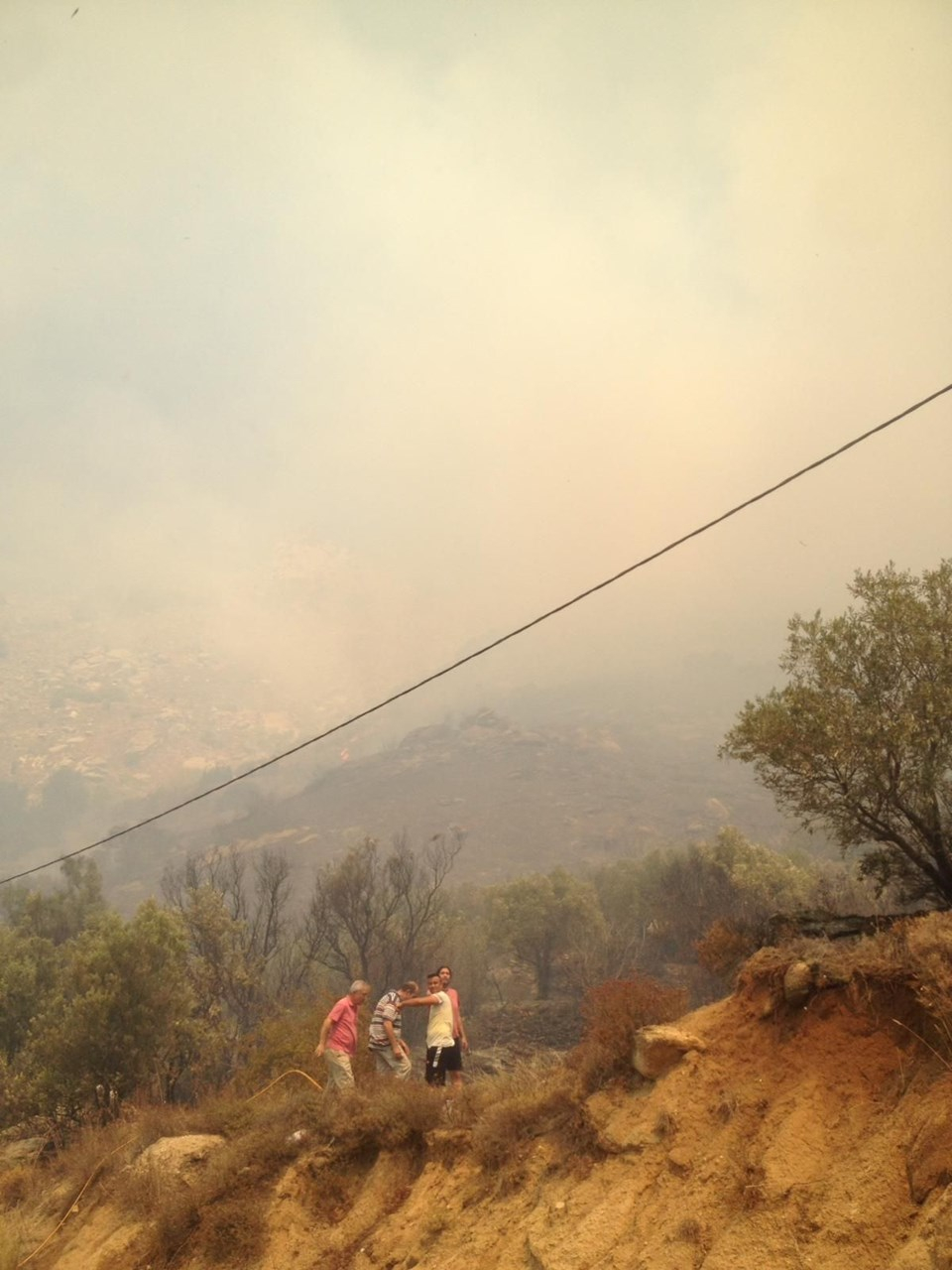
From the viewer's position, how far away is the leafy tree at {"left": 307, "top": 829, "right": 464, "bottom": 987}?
37.4 m

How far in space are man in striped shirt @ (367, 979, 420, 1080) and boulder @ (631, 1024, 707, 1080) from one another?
13.6 ft

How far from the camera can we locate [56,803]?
653 ft

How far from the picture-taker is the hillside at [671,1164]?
4.18 m

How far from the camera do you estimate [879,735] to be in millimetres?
12516

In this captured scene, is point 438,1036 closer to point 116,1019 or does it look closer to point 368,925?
point 116,1019

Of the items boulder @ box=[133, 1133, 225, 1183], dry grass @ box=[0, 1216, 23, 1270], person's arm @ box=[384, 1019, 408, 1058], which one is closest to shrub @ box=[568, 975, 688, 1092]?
person's arm @ box=[384, 1019, 408, 1058]

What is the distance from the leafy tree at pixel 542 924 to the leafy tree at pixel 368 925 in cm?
604

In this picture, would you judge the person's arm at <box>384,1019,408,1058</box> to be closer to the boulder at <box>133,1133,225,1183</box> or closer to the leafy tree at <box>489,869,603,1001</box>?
the boulder at <box>133,1133,225,1183</box>

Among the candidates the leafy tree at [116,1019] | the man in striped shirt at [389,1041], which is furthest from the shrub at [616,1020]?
the leafy tree at [116,1019]

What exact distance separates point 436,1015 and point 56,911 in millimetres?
38849

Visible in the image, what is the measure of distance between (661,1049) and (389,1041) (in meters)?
4.94

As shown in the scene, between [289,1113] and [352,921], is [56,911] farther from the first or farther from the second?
[289,1113]

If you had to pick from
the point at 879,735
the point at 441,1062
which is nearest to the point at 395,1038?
the point at 441,1062

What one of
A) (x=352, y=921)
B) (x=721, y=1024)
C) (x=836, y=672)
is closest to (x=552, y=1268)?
(x=721, y=1024)
